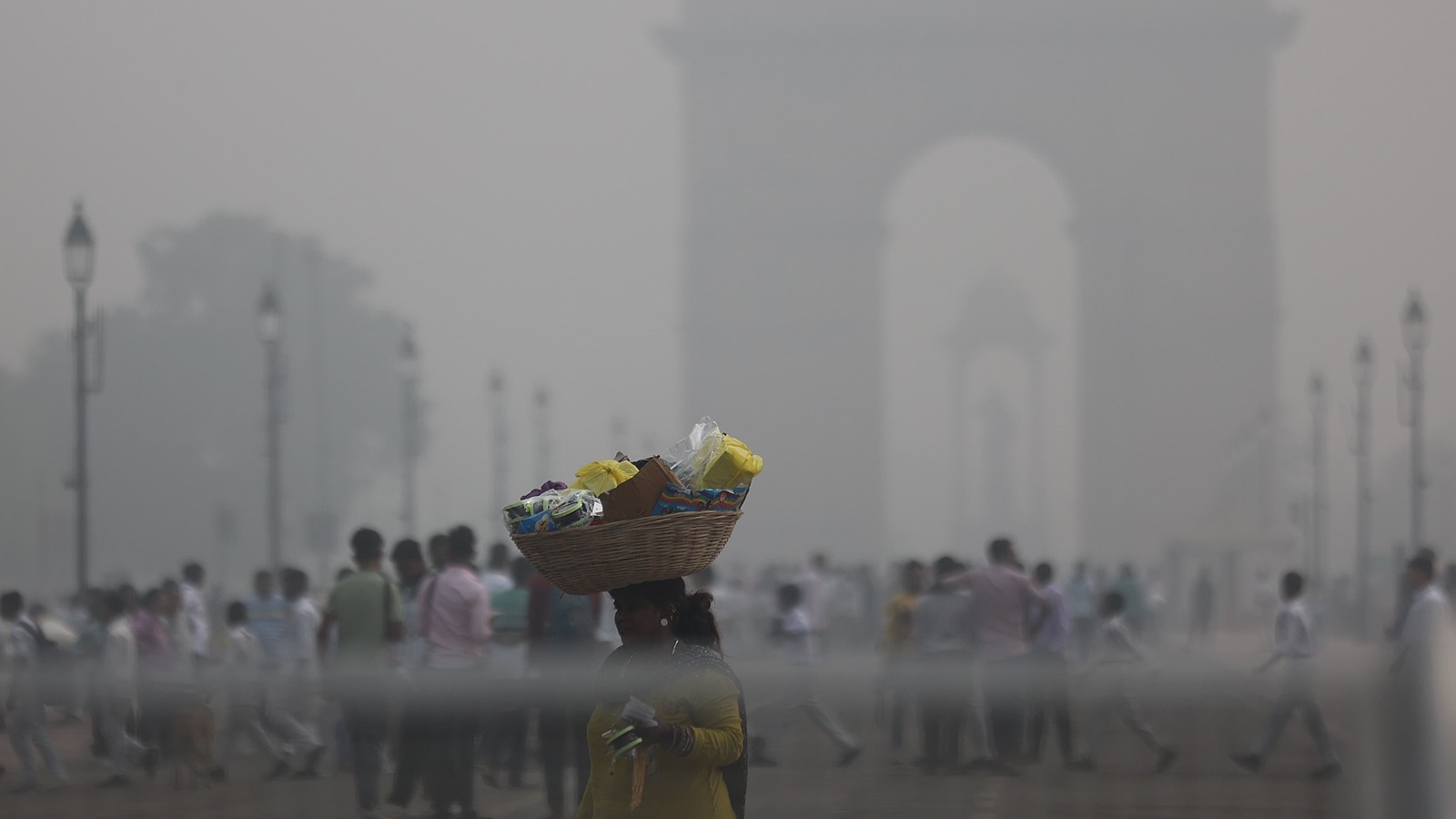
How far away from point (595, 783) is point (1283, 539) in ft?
75.0

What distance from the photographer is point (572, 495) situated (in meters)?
3.14

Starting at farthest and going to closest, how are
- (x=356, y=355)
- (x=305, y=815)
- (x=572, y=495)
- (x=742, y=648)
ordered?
(x=356, y=355) < (x=742, y=648) < (x=305, y=815) < (x=572, y=495)

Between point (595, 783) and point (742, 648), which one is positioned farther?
point (742, 648)

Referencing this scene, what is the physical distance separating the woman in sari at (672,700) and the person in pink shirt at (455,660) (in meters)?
2.16

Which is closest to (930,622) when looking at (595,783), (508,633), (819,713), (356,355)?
(508,633)

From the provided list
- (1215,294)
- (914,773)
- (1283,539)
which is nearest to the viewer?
(914,773)

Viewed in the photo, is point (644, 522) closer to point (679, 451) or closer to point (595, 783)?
point (679, 451)

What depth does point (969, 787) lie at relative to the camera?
5.09m

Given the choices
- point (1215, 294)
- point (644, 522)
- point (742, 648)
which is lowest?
point (742, 648)

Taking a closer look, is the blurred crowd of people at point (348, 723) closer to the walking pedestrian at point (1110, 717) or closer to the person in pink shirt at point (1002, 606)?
the walking pedestrian at point (1110, 717)

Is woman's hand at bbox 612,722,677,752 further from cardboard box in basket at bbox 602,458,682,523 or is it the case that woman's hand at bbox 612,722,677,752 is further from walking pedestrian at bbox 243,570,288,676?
walking pedestrian at bbox 243,570,288,676

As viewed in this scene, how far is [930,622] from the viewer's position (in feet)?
31.2

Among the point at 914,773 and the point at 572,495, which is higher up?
the point at 572,495

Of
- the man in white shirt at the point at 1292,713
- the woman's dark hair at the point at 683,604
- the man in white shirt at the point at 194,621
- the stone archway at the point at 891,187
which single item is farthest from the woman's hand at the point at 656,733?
the stone archway at the point at 891,187
